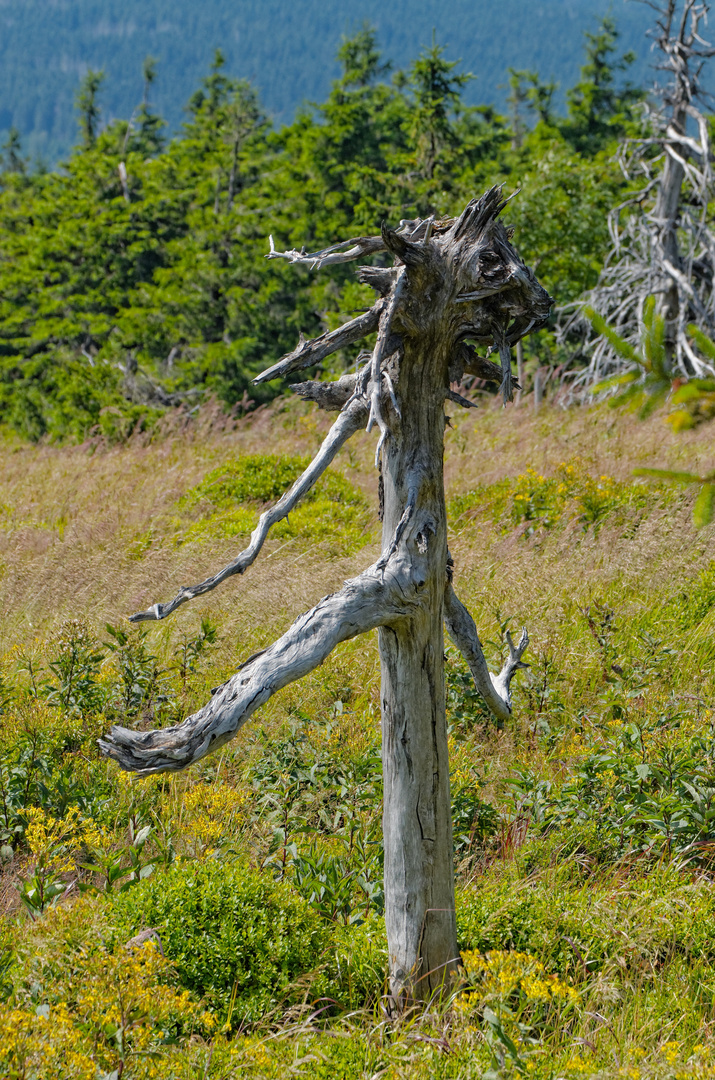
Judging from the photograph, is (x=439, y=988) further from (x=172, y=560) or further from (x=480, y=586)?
(x=172, y=560)

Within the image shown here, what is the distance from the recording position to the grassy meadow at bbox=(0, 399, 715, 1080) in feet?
8.03

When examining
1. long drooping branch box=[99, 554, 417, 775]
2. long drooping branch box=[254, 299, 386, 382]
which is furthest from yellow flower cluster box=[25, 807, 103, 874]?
long drooping branch box=[254, 299, 386, 382]

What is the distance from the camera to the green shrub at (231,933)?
2.74 m

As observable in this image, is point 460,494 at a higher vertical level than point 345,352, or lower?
lower

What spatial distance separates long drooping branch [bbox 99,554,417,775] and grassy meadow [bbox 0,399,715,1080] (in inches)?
27.7

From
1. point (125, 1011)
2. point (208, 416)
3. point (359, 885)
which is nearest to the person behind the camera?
point (125, 1011)

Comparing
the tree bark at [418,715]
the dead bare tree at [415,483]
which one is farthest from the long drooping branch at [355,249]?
the tree bark at [418,715]

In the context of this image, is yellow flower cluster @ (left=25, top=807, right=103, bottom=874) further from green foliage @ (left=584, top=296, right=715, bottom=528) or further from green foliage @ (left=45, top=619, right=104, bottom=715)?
green foliage @ (left=584, top=296, right=715, bottom=528)

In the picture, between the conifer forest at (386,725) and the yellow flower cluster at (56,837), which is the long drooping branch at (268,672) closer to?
the conifer forest at (386,725)

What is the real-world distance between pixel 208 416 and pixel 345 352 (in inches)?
135

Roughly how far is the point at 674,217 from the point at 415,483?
1056 centimetres

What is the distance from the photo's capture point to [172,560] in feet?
21.1

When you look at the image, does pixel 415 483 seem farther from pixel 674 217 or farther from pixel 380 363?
pixel 674 217

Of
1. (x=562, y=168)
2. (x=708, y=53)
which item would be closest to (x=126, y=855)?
(x=708, y=53)
